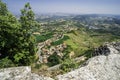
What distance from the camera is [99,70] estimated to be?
15.5 meters

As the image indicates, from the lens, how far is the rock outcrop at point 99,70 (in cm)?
1430

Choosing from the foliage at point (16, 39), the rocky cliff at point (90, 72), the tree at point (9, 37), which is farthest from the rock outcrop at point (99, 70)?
the tree at point (9, 37)

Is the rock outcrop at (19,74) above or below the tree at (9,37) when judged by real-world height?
above

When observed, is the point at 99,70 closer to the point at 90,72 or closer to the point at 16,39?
the point at 90,72

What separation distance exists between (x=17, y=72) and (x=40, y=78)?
1697mm

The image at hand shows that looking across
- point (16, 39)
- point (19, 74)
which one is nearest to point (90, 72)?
point (19, 74)

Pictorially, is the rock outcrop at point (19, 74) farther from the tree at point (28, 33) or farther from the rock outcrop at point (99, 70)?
the tree at point (28, 33)

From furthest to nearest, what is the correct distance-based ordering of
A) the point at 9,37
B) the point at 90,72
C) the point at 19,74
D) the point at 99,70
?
the point at 9,37 → the point at 99,70 → the point at 90,72 → the point at 19,74

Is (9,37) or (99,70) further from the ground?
(99,70)

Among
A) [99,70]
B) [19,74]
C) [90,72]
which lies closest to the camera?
[19,74]

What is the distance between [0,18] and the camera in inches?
1500

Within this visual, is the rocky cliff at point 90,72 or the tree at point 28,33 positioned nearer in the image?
the rocky cliff at point 90,72

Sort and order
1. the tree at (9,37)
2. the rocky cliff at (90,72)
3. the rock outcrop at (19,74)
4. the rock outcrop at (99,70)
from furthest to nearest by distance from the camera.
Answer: the tree at (9,37) → the rock outcrop at (99,70) → the rocky cliff at (90,72) → the rock outcrop at (19,74)

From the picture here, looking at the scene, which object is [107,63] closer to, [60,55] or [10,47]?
[10,47]
